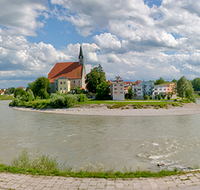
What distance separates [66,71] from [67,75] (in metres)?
2.92

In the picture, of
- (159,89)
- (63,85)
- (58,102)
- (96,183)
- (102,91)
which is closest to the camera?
(96,183)

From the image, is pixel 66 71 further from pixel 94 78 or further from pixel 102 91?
pixel 102 91

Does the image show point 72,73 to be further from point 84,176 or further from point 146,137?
point 84,176

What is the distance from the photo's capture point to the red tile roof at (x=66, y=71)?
2995 inches

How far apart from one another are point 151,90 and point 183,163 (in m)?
56.0

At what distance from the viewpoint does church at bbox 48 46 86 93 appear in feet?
230

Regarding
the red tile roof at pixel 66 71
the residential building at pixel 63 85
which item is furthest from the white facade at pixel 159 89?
the residential building at pixel 63 85

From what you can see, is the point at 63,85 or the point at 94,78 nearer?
the point at 94,78

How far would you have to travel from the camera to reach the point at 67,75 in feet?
253

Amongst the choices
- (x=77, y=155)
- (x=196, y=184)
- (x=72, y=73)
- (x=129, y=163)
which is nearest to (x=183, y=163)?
(x=129, y=163)

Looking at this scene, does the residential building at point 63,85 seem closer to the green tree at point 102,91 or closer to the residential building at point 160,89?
the green tree at point 102,91

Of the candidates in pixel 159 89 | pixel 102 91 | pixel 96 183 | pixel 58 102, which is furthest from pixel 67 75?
pixel 96 183

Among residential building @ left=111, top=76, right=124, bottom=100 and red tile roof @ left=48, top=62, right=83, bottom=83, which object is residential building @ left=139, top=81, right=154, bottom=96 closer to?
residential building @ left=111, top=76, right=124, bottom=100

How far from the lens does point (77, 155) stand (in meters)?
11.7
